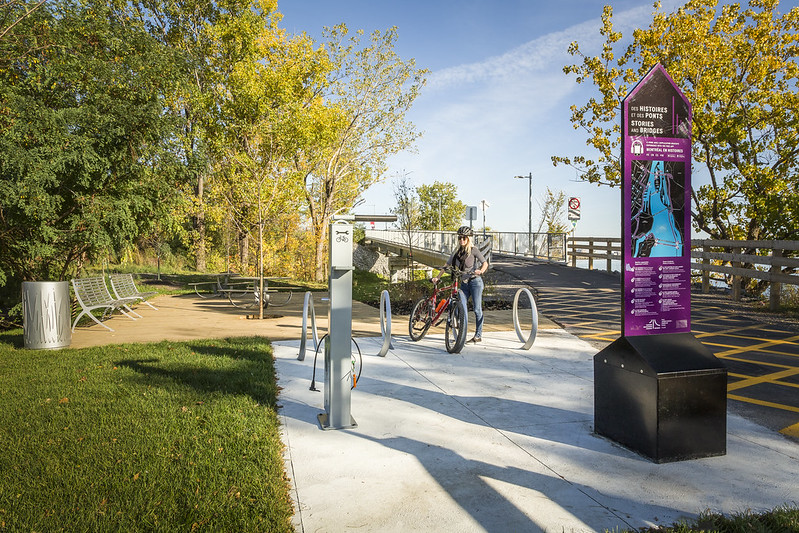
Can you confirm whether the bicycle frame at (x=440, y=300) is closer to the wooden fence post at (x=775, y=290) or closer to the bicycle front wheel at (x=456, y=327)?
the bicycle front wheel at (x=456, y=327)

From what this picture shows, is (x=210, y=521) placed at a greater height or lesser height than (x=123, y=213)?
lesser

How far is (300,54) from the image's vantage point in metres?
21.5

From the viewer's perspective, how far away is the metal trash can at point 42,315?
26.8 ft

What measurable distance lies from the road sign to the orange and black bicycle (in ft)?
Answer: 76.9

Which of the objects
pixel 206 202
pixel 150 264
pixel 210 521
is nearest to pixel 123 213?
pixel 210 521

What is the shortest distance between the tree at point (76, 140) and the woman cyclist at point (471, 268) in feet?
20.8

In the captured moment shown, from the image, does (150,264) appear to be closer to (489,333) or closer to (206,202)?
(206,202)

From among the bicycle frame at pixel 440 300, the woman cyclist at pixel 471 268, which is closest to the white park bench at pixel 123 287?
the bicycle frame at pixel 440 300

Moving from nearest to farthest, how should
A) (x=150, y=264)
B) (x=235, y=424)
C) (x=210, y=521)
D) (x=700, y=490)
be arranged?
1. (x=210, y=521)
2. (x=700, y=490)
3. (x=235, y=424)
4. (x=150, y=264)

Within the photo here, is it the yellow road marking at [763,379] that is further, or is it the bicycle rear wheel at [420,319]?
the bicycle rear wheel at [420,319]

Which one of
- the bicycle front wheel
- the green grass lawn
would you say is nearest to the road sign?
the bicycle front wheel

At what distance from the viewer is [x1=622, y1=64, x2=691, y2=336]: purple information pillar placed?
13.8 ft

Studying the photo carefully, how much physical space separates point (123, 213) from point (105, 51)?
414cm

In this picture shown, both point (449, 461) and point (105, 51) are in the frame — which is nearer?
point (449, 461)
